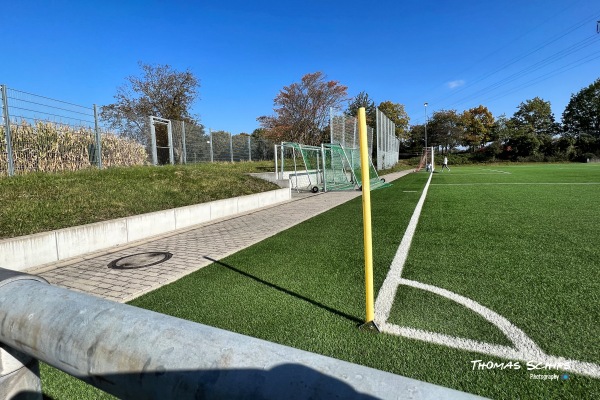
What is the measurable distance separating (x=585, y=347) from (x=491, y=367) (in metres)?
0.77

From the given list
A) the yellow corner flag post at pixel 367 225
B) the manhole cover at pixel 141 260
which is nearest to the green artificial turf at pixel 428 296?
the yellow corner flag post at pixel 367 225

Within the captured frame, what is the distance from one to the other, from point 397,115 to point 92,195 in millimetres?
64276

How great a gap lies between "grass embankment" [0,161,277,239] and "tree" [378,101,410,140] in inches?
2284

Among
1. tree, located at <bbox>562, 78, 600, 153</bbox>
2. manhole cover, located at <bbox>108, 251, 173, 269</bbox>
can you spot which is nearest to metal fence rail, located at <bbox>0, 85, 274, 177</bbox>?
manhole cover, located at <bbox>108, 251, 173, 269</bbox>

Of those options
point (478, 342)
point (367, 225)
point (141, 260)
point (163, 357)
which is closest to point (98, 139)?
point (141, 260)

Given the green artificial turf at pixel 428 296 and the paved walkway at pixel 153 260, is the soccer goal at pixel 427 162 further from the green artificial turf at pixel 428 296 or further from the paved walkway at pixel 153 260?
the paved walkway at pixel 153 260

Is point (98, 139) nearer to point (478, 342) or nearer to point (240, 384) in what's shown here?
point (478, 342)

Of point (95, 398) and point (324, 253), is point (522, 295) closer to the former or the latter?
point (324, 253)

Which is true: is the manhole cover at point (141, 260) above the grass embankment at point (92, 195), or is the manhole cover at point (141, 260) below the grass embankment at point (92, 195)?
below

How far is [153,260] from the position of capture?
16.9 ft

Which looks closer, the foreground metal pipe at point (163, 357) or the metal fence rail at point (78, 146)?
the foreground metal pipe at point (163, 357)

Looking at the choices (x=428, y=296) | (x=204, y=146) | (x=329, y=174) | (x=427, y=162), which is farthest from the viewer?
(x=427, y=162)

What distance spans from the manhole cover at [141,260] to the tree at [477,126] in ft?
247

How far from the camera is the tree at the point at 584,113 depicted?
68.8m
